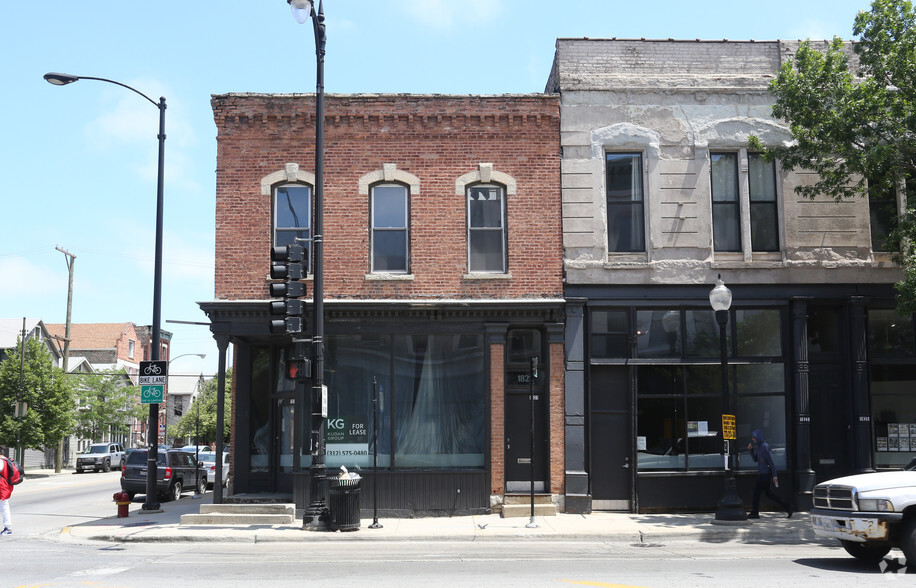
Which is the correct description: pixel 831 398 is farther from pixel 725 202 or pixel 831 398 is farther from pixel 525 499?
pixel 525 499

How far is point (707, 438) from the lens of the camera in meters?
17.9

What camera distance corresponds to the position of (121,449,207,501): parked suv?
982 inches

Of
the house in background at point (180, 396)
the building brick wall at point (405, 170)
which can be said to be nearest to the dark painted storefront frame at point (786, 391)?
the building brick wall at point (405, 170)

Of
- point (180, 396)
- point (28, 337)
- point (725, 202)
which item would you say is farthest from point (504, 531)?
point (180, 396)

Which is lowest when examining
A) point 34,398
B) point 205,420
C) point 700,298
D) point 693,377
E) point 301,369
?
point 205,420

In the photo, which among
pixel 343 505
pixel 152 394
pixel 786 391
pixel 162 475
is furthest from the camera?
pixel 162 475

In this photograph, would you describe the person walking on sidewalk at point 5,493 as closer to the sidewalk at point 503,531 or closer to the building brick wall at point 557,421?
the sidewalk at point 503,531

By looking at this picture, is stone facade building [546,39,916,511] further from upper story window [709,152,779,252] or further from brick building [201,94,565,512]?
brick building [201,94,565,512]

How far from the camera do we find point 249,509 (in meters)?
16.7

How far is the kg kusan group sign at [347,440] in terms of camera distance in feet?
57.9

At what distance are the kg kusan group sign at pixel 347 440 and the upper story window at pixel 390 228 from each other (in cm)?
328

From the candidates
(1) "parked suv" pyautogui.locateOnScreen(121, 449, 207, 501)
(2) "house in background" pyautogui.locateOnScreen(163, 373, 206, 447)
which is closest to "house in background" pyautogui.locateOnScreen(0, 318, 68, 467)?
(1) "parked suv" pyautogui.locateOnScreen(121, 449, 207, 501)

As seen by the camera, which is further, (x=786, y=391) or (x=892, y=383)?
(x=892, y=383)

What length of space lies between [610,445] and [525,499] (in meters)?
2.14
